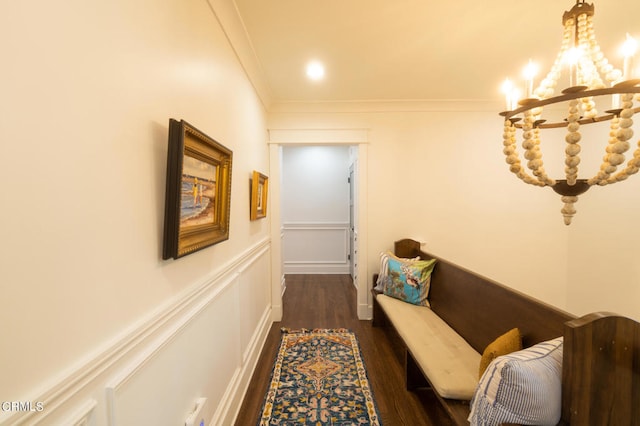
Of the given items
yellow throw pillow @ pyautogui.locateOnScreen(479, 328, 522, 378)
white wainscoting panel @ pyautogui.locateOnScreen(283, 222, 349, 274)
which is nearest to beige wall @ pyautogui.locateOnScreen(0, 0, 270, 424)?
yellow throw pillow @ pyautogui.locateOnScreen(479, 328, 522, 378)

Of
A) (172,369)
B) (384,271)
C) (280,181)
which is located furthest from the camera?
(280,181)

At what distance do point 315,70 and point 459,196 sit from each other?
2.16 m

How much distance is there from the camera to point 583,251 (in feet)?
9.82

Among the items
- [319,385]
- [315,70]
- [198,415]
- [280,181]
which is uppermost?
[315,70]

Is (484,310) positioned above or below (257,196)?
below

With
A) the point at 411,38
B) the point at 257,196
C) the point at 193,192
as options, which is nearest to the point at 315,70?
the point at 411,38

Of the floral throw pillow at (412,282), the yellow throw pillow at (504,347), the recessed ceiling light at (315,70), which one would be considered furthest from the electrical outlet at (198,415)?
the recessed ceiling light at (315,70)

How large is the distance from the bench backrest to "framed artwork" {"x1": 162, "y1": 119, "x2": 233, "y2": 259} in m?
1.63

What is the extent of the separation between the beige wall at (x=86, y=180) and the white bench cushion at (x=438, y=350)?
127 centimetres

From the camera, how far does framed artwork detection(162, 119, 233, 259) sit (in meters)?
0.91

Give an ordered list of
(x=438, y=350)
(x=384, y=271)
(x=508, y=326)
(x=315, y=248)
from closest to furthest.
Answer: (x=508, y=326) → (x=438, y=350) → (x=384, y=271) → (x=315, y=248)

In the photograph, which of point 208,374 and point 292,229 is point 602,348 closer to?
point 208,374

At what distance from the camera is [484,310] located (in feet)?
5.61

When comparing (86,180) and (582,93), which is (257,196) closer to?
(86,180)
